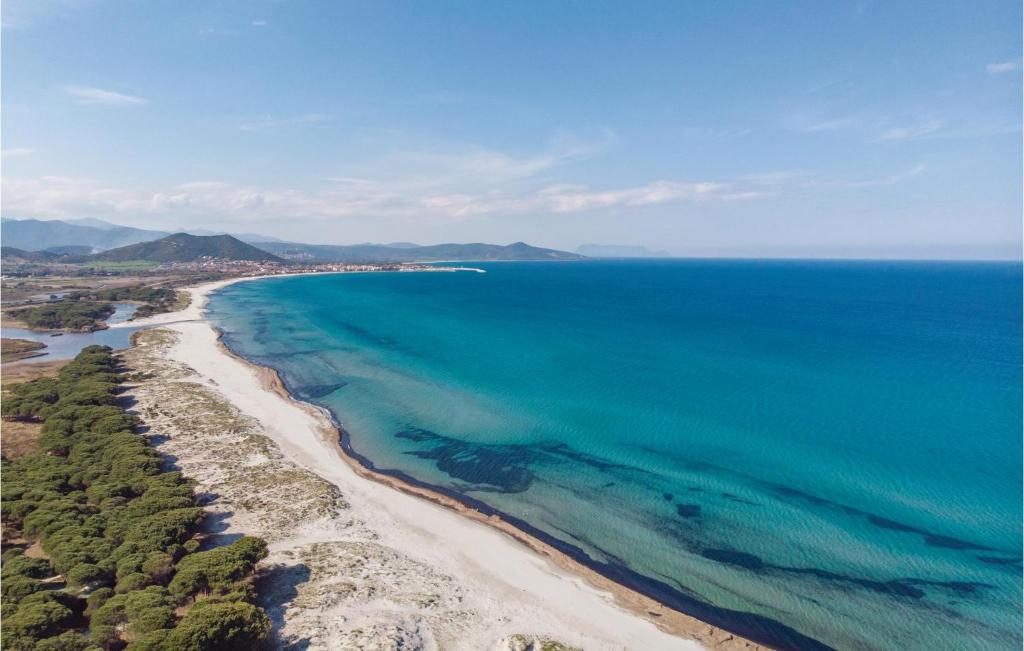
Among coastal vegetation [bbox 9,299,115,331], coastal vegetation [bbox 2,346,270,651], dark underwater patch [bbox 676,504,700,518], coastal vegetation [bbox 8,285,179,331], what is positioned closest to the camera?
coastal vegetation [bbox 2,346,270,651]

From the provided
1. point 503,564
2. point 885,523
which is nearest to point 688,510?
point 885,523

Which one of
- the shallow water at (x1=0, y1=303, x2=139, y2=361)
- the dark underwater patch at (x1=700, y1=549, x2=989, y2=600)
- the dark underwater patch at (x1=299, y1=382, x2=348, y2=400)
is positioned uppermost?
the shallow water at (x1=0, y1=303, x2=139, y2=361)

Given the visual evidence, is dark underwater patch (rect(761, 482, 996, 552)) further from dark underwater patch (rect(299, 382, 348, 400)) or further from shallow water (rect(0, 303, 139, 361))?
shallow water (rect(0, 303, 139, 361))

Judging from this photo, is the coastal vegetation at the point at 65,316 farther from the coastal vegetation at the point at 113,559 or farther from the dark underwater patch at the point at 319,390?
the coastal vegetation at the point at 113,559

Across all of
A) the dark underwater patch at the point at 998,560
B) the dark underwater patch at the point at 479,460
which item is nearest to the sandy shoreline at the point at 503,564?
the dark underwater patch at the point at 479,460

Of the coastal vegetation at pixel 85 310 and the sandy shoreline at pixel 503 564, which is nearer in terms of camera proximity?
the sandy shoreline at pixel 503 564

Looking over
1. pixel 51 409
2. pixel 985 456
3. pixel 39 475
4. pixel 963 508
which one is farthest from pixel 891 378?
pixel 51 409

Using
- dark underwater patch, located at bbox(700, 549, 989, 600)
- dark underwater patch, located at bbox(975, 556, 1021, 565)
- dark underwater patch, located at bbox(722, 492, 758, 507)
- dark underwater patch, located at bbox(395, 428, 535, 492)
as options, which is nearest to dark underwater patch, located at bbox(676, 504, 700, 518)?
dark underwater patch, located at bbox(722, 492, 758, 507)

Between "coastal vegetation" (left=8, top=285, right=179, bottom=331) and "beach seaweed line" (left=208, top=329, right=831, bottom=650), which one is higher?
"coastal vegetation" (left=8, top=285, right=179, bottom=331)
